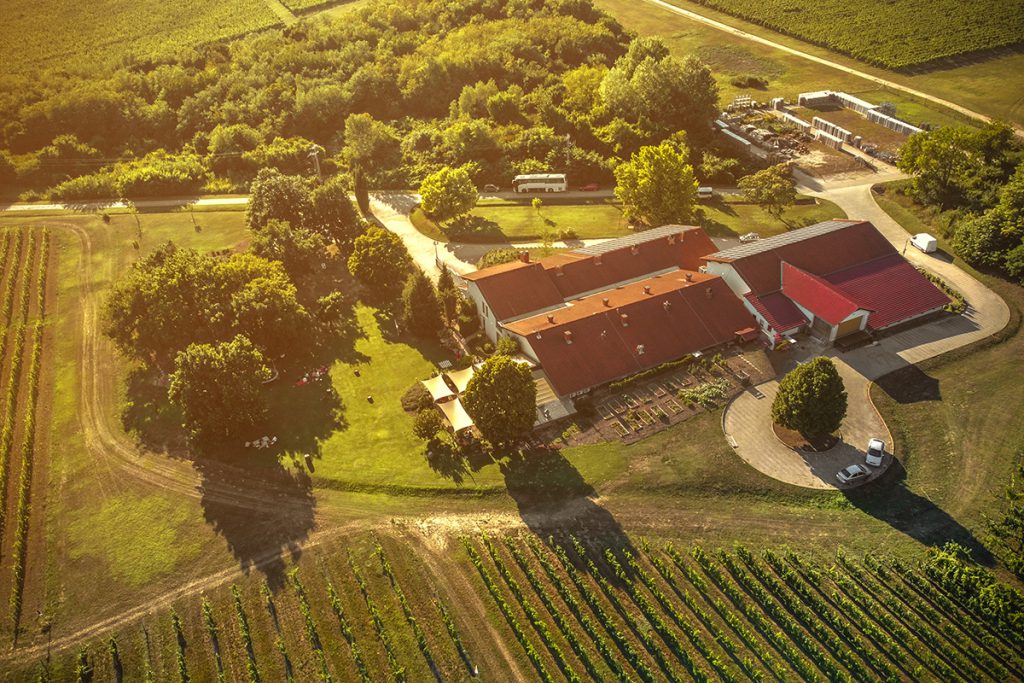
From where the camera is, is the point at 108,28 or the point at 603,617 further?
the point at 108,28

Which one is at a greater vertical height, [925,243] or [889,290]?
[925,243]

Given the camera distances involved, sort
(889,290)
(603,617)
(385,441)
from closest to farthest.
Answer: (603,617), (385,441), (889,290)

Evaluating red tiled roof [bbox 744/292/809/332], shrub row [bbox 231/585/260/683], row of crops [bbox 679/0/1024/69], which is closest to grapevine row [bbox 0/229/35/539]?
shrub row [bbox 231/585/260/683]

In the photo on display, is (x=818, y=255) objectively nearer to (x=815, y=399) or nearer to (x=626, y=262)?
(x=626, y=262)

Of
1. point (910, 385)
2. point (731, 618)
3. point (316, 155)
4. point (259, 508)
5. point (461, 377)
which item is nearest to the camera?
point (731, 618)

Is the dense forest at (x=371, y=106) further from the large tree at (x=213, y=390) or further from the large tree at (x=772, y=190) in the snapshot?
the large tree at (x=213, y=390)

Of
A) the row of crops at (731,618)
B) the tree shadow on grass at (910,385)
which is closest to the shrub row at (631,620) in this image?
the row of crops at (731,618)

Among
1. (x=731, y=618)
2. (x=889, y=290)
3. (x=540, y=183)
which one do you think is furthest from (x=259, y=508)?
(x=540, y=183)
